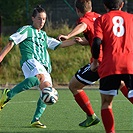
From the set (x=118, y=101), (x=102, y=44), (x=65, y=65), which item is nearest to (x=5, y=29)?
(x=65, y=65)

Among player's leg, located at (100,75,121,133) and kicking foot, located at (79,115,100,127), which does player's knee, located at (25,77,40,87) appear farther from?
player's leg, located at (100,75,121,133)

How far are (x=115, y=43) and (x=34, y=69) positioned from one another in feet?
5.90

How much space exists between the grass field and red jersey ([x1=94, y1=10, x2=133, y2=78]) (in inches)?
60.0

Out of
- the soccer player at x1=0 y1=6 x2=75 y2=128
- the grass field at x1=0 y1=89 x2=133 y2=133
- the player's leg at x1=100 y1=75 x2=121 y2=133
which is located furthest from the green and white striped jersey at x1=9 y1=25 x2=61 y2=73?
the player's leg at x1=100 y1=75 x2=121 y2=133

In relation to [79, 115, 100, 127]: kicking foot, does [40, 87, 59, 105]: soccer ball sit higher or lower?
higher

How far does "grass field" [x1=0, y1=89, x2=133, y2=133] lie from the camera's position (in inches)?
347

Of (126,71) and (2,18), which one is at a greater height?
(126,71)

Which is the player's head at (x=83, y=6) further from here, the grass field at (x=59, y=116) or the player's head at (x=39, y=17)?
the grass field at (x=59, y=116)

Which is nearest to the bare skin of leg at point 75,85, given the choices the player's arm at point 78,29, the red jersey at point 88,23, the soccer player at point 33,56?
the soccer player at point 33,56

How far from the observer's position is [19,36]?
29.2 feet

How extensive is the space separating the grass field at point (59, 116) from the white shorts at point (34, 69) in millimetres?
718

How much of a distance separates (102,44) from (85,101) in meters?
1.80

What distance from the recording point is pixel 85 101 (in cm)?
909

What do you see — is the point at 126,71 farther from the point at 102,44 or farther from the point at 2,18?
the point at 2,18
